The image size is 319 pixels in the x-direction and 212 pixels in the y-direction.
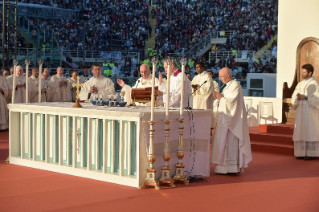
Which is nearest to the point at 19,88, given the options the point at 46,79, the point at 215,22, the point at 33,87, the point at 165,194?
the point at 33,87

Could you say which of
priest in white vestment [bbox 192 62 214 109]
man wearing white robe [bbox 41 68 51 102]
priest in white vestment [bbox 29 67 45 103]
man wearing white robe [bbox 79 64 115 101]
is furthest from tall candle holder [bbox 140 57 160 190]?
man wearing white robe [bbox 41 68 51 102]

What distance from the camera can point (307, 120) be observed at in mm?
9750

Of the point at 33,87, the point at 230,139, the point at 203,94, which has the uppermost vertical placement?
the point at 33,87

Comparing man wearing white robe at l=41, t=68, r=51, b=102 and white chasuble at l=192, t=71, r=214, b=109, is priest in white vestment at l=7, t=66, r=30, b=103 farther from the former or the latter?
white chasuble at l=192, t=71, r=214, b=109

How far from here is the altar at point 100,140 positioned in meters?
6.74

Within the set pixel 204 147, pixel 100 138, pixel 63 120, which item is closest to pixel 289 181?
pixel 204 147

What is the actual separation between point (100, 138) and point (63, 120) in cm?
Answer: 79

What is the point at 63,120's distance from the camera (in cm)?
770

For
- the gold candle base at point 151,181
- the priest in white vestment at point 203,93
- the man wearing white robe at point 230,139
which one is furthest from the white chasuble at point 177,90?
the priest in white vestment at point 203,93

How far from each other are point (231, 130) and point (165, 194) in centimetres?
182

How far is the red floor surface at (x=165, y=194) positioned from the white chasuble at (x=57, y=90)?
8056 mm

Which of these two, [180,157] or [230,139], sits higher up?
[230,139]

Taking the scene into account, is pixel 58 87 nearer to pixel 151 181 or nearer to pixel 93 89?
pixel 93 89

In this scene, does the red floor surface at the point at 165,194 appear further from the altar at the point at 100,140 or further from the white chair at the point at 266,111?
the white chair at the point at 266,111
